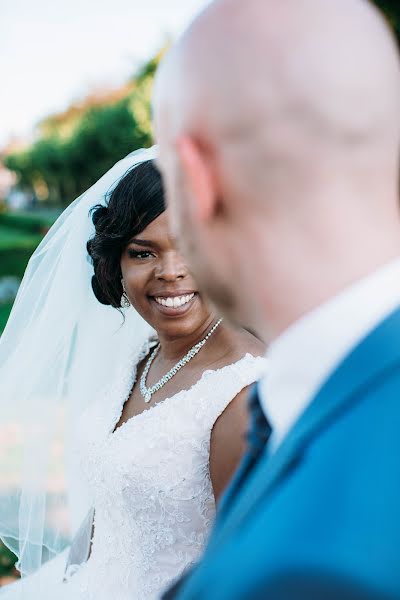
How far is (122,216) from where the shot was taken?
234cm

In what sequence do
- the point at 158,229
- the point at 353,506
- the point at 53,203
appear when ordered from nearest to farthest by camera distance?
1. the point at 353,506
2. the point at 158,229
3. the point at 53,203

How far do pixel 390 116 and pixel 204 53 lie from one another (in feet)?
0.82

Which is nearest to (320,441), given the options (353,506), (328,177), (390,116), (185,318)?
(353,506)

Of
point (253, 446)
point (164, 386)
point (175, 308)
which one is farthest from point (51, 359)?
point (253, 446)

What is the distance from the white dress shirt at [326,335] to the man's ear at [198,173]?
0.19 metres

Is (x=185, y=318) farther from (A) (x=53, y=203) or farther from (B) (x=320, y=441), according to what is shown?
(A) (x=53, y=203)

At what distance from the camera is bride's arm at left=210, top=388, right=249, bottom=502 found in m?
1.88

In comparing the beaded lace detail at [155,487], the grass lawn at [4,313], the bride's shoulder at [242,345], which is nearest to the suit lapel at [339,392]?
the beaded lace detail at [155,487]

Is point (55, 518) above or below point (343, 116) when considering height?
below

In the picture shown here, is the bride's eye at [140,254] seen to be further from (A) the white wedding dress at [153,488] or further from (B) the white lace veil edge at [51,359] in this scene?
(A) the white wedding dress at [153,488]

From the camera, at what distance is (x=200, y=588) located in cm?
69

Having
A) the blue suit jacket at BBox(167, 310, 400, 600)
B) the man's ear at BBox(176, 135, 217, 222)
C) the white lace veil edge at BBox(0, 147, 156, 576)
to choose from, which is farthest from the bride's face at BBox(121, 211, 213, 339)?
the blue suit jacket at BBox(167, 310, 400, 600)

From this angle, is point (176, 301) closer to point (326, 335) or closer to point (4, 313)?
point (326, 335)

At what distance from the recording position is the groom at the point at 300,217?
0.70 m
